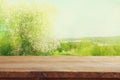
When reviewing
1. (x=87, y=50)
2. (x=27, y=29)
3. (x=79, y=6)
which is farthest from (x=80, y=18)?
(x=27, y=29)

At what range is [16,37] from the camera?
2.18m

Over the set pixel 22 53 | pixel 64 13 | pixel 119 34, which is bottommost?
pixel 22 53

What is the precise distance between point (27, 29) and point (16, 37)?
0.11 m

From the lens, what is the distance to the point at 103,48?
84.9 inches

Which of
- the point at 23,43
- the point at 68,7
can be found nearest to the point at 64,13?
the point at 68,7

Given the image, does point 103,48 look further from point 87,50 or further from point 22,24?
point 22,24

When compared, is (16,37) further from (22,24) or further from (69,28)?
(69,28)

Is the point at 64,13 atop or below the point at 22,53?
atop

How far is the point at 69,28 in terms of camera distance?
2148 mm

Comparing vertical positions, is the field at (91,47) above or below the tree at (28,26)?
below

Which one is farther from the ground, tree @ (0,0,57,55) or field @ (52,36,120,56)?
tree @ (0,0,57,55)

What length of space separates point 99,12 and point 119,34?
0.75ft

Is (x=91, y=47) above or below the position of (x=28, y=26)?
below

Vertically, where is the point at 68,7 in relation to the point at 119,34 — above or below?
above
